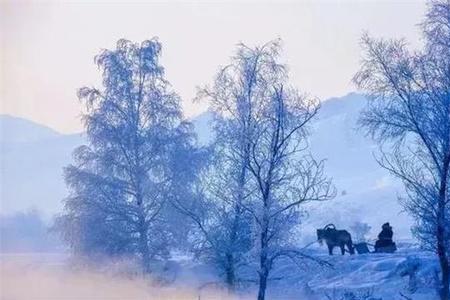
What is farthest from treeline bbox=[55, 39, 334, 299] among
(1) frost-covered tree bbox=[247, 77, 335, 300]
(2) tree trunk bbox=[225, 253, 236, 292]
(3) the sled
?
(3) the sled

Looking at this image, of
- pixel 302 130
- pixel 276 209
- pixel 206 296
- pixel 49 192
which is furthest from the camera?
pixel 49 192

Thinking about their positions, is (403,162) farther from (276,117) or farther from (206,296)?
(206,296)

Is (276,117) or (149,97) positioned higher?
(149,97)

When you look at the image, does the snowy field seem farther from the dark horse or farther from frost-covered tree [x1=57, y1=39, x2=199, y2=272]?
the dark horse

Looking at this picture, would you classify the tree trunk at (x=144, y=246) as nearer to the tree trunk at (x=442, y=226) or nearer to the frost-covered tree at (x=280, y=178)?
the frost-covered tree at (x=280, y=178)

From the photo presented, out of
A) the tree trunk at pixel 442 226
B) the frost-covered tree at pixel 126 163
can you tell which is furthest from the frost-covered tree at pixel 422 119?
the frost-covered tree at pixel 126 163

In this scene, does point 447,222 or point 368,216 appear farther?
point 368,216

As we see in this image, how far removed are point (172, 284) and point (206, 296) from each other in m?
4.20

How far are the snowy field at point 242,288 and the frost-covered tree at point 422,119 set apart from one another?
295 cm

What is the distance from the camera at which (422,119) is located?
18500 millimetres

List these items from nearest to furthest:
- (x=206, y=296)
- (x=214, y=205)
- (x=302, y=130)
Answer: (x=302, y=130) → (x=214, y=205) → (x=206, y=296)

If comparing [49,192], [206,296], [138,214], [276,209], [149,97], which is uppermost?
[49,192]

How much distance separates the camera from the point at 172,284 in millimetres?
27734

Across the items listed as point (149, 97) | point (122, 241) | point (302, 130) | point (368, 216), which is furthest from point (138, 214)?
point (368, 216)
